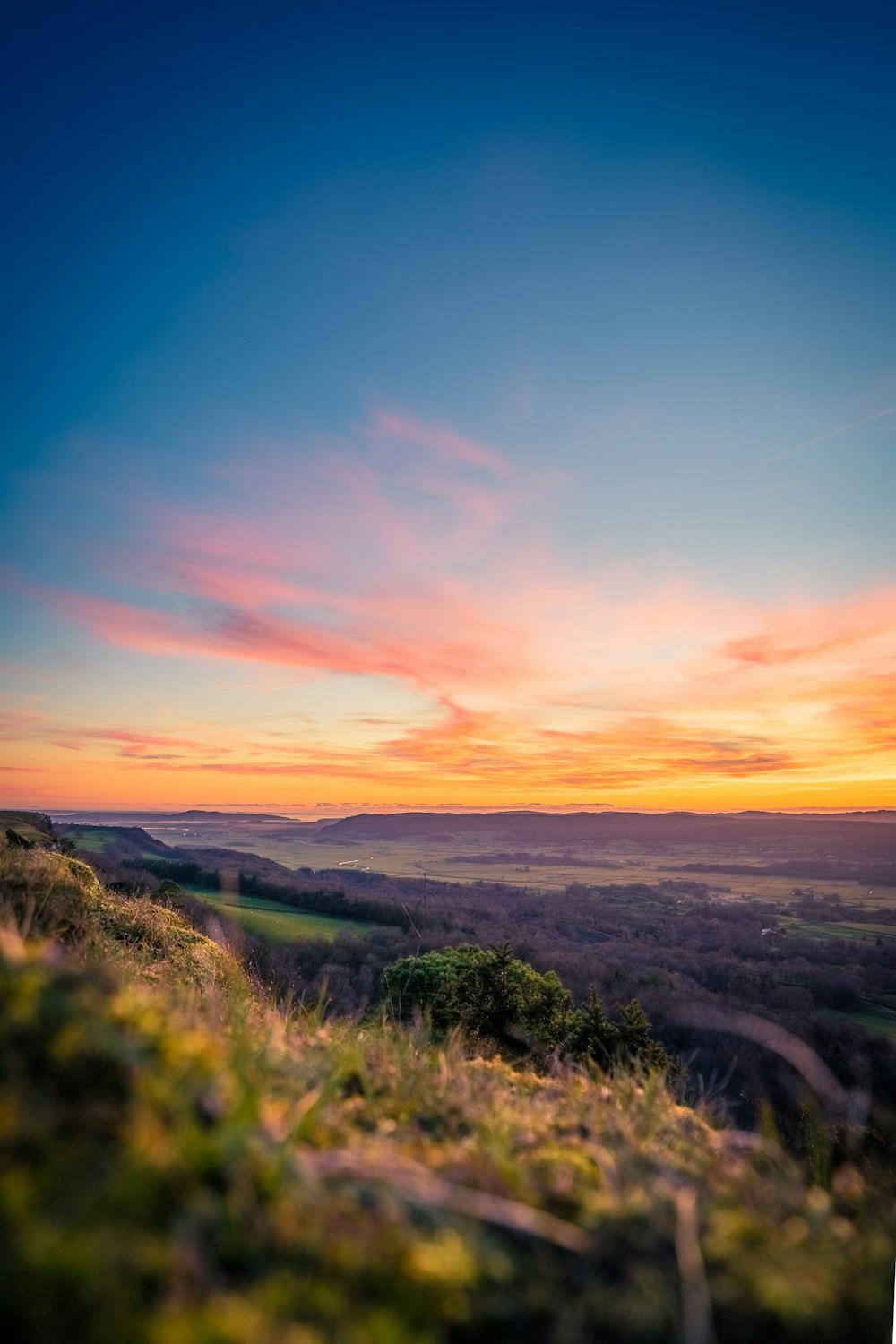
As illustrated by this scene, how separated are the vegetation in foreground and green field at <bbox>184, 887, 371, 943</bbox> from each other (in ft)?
167

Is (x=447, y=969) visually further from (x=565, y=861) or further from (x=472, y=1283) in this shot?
(x=565, y=861)

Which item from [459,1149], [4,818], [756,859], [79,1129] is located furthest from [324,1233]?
[756,859]

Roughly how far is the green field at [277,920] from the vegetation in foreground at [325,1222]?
167ft

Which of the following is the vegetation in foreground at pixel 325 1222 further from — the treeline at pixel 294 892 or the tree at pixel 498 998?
the treeline at pixel 294 892

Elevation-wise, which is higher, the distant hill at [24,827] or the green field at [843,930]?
the distant hill at [24,827]

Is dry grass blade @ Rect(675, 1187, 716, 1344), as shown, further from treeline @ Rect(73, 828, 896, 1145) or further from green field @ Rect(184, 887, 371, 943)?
green field @ Rect(184, 887, 371, 943)

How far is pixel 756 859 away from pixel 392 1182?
391 ft

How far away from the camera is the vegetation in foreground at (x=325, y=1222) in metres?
1.13

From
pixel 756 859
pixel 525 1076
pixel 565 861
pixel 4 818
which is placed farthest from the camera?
pixel 565 861

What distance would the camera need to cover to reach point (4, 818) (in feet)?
58.5

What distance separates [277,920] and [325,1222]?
61.5 m

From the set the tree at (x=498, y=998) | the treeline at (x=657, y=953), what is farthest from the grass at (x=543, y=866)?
the tree at (x=498, y=998)

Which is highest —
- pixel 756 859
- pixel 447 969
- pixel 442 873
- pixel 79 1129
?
pixel 79 1129

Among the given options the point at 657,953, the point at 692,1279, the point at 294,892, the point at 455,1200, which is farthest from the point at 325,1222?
the point at 294,892
